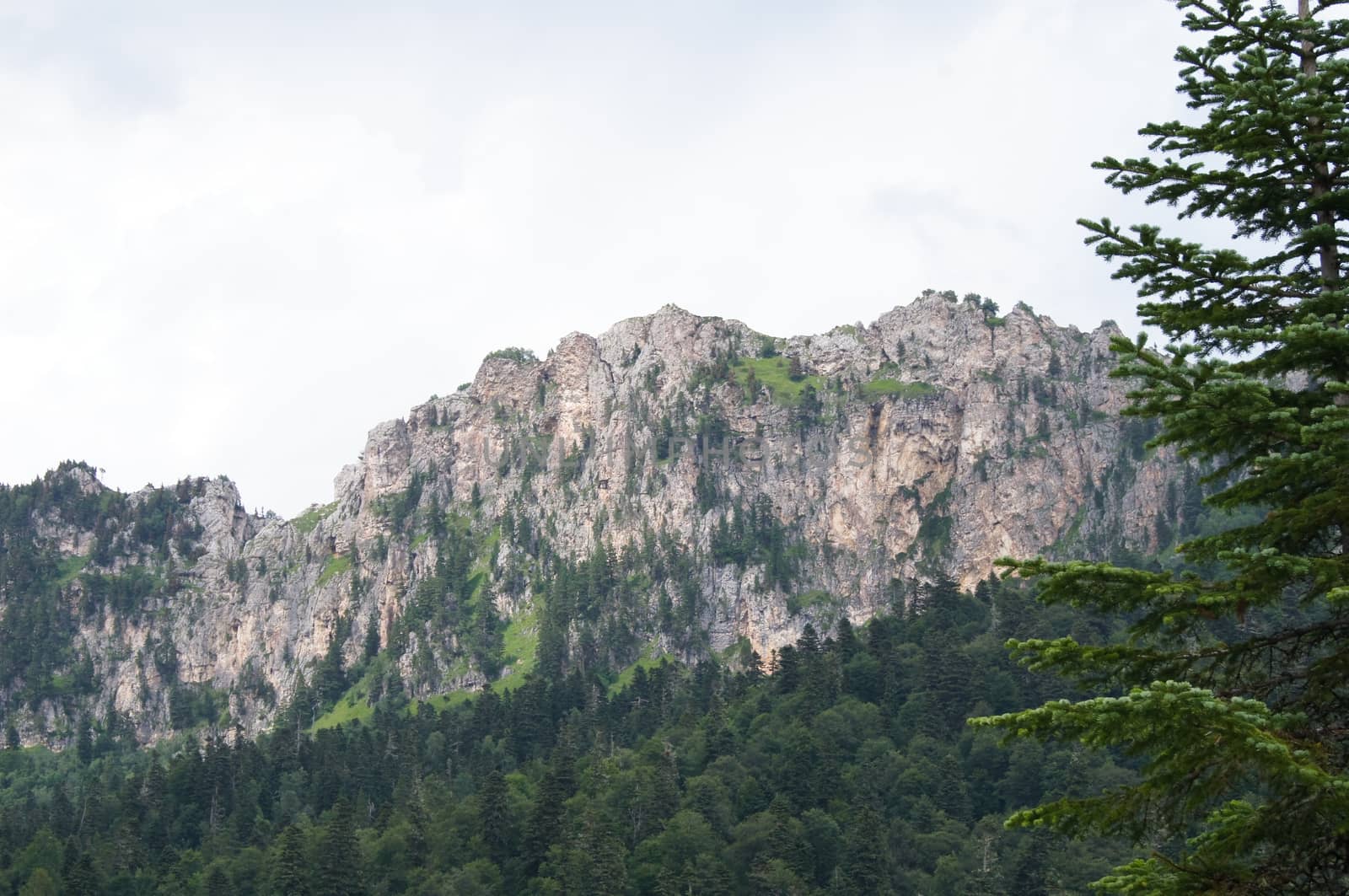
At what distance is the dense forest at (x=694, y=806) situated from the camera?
5059 inches

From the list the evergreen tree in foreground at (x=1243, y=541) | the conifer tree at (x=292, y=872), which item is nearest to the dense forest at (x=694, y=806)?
the conifer tree at (x=292, y=872)

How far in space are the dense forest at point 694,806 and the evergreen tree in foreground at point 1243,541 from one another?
96845 millimetres

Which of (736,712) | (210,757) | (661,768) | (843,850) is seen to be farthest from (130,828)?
(843,850)

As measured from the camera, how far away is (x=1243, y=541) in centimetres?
1964

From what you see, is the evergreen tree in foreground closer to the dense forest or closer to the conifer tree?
the dense forest

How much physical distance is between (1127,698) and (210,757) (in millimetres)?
191432

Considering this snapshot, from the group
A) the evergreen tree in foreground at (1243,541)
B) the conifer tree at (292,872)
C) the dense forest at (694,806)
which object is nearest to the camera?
the evergreen tree in foreground at (1243,541)

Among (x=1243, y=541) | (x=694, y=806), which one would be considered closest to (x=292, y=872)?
(x=694, y=806)

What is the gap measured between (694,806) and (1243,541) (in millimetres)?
129980

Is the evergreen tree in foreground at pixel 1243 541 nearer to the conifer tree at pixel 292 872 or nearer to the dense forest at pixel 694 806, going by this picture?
the dense forest at pixel 694 806

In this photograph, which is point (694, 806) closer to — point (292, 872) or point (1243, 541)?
point (292, 872)

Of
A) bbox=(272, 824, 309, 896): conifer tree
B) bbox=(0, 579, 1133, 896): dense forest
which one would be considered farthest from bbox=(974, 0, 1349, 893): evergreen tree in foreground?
bbox=(272, 824, 309, 896): conifer tree

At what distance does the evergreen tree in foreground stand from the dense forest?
96.8 metres

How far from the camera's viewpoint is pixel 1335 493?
1805 centimetres
